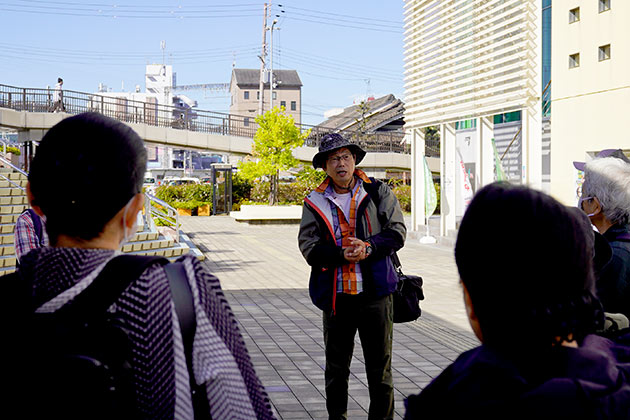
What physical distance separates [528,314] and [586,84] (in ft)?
43.1

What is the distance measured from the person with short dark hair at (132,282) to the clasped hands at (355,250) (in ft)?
7.95

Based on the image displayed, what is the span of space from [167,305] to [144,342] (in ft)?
0.29

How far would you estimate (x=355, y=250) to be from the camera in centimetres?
400

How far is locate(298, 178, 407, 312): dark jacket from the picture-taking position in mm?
4102

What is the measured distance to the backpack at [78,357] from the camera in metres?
1.35

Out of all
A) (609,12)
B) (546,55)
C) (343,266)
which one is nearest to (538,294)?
(343,266)

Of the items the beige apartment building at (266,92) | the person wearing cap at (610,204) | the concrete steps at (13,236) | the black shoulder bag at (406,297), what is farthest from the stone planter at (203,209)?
the beige apartment building at (266,92)

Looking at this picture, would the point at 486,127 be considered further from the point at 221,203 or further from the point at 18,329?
the point at 221,203

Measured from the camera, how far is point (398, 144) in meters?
40.0

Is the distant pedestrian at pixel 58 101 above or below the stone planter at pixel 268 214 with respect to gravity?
above

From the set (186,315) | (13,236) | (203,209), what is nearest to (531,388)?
(186,315)

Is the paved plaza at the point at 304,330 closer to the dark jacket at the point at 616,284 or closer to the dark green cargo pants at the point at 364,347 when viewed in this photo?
the dark green cargo pants at the point at 364,347

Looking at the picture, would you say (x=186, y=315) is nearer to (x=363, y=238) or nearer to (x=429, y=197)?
(x=363, y=238)

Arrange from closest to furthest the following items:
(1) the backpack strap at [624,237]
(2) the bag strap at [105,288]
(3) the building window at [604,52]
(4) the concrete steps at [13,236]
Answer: (2) the bag strap at [105,288], (1) the backpack strap at [624,237], (4) the concrete steps at [13,236], (3) the building window at [604,52]
